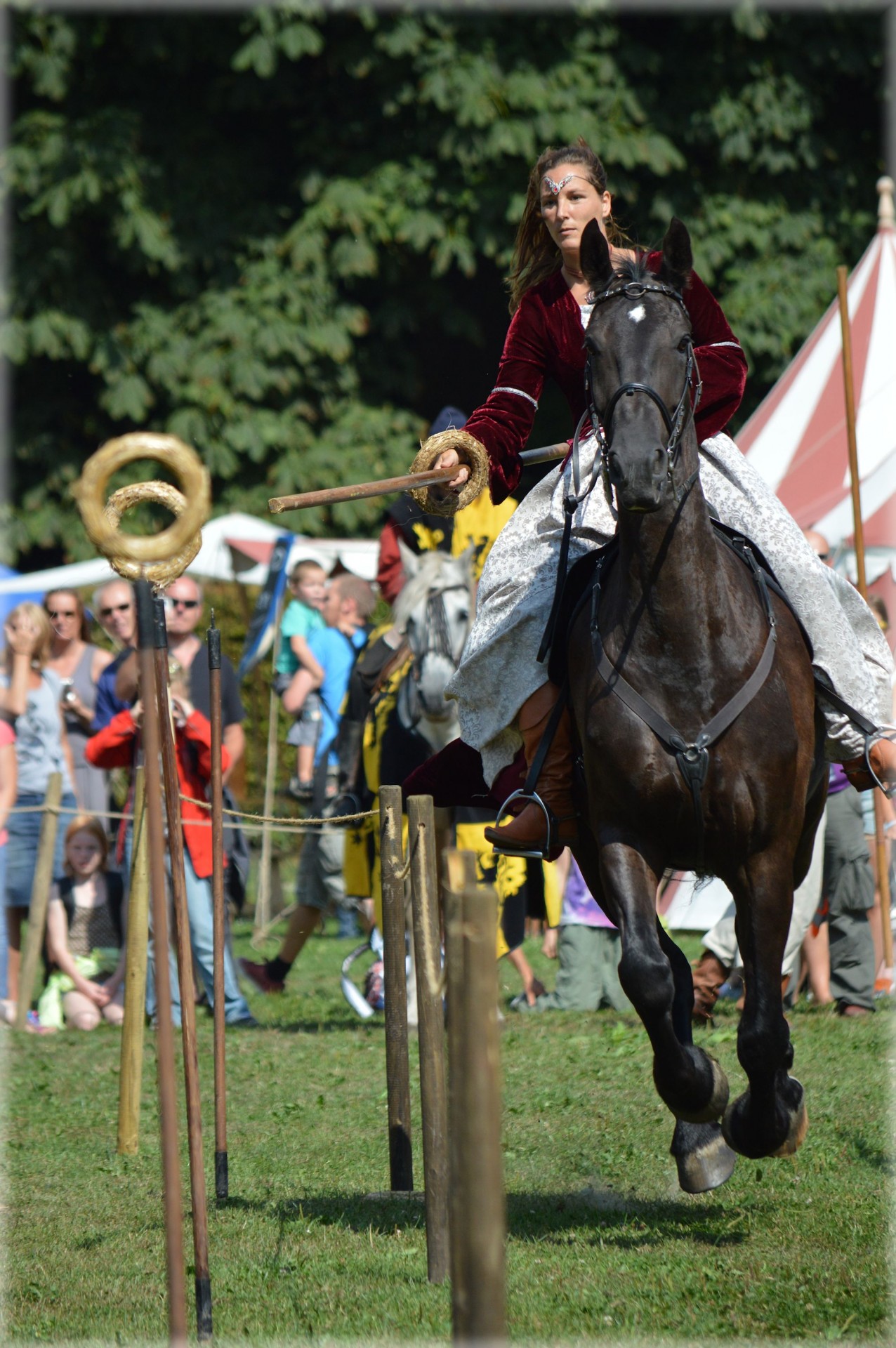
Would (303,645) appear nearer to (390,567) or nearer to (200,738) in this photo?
(390,567)

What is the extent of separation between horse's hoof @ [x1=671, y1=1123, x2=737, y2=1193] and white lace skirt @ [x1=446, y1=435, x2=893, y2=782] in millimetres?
1213

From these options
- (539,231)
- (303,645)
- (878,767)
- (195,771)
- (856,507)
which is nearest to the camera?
(878,767)

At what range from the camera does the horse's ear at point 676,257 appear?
15.0 ft

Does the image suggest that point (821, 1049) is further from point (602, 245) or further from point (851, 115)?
point (851, 115)

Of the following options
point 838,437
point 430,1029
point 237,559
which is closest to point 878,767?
point 430,1029

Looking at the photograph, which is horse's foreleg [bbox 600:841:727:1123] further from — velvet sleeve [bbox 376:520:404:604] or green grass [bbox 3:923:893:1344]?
velvet sleeve [bbox 376:520:404:604]

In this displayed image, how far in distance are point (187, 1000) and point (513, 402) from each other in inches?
95.2

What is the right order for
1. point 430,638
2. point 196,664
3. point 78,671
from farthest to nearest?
point 78,671 < point 196,664 < point 430,638

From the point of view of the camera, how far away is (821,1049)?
7.41 meters

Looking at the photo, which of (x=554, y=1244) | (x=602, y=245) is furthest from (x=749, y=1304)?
(x=602, y=245)

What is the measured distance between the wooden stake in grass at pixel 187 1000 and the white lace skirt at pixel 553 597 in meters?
1.41

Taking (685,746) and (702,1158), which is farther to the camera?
(702,1158)

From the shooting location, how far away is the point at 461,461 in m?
4.86

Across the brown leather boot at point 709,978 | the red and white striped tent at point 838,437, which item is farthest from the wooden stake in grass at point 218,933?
the red and white striped tent at point 838,437
